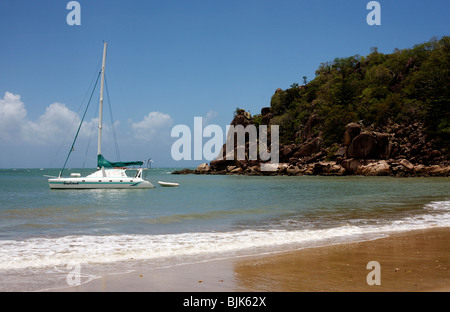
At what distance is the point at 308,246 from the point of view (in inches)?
387

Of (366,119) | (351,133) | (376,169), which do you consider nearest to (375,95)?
(366,119)

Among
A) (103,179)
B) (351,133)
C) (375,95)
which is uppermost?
(375,95)

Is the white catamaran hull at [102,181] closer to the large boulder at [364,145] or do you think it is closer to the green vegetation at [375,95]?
the large boulder at [364,145]

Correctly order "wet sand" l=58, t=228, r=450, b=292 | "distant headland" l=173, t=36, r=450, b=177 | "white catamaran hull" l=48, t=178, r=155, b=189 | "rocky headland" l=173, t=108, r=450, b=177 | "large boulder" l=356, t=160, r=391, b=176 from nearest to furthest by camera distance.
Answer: "wet sand" l=58, t=228, r=450, b=292 → "white catamaran hull" l=48, t=178, r=155, b=189 → "large boulder" l=356, t=160, r=391, b=176 → "rocky headland" l=173, t=108, r=450, b=177 → "distant headland" l=173, t=36, r=450, b=177

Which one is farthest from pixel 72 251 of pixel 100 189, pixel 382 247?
pixel 100 189

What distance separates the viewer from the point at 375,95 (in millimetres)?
88688

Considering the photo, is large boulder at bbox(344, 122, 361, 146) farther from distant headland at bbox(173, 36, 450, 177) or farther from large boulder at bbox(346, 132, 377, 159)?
large boulder at bbox(346, 132, 377, 159)

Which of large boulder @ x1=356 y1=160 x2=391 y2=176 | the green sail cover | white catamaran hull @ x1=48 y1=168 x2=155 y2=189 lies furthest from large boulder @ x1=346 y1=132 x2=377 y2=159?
the green sail cover

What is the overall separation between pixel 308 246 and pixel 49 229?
9874mm

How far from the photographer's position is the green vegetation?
244 ft

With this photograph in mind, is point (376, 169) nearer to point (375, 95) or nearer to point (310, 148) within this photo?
point (310, 148)

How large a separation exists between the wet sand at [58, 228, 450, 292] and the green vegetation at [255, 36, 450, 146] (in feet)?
235

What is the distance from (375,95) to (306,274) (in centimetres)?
9179
